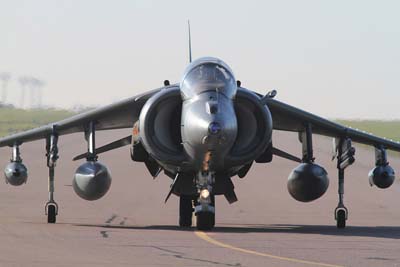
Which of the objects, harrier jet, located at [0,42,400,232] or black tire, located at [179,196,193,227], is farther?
black tire, located at [179,196,193,227]

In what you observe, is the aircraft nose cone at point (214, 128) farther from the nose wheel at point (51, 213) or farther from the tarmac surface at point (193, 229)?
the nose wheel at point (51, 213)

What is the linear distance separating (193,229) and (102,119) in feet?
10.7

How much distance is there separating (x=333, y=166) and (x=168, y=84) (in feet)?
82.0

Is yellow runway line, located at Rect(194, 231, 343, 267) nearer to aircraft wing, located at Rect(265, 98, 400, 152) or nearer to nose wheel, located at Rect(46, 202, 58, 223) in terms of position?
nose wheel, located at Rect(46, 202, 58, 223)

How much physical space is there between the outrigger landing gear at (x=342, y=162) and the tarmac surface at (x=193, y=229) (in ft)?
0.69

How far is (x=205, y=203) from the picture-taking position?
717 inches

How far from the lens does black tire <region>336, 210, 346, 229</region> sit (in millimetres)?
20547

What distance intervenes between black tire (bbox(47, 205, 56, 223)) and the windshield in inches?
147

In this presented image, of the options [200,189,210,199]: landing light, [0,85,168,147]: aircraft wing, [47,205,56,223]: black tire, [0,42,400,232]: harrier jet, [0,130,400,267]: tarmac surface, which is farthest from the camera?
[0,85,168,147]: aircraft wing

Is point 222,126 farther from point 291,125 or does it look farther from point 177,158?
point 291,125

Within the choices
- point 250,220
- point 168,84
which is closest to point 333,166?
point 250,220

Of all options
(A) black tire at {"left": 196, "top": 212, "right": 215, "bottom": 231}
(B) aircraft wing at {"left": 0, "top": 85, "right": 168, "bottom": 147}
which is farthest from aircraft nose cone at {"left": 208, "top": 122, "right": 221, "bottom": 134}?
(B) aircraft wing at {"left": 0, "top": 85, "right": 168, "bottom": 147}

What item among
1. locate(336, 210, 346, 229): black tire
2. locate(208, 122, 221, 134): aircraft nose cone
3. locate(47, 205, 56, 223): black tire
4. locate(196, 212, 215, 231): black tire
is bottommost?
locate(196, 212, 215, 231): black tire

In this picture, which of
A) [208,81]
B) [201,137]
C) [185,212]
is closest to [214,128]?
[201,137]
